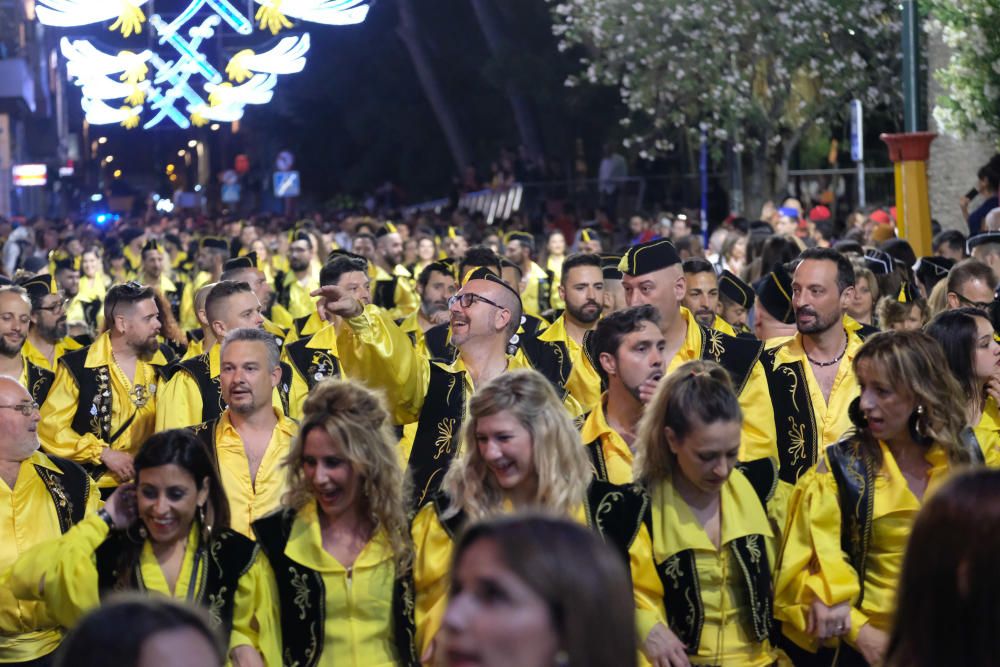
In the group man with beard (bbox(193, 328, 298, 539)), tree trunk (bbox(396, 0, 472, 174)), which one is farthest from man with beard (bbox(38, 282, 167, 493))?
tree trunk (bbox(396, 0, 472, 174))

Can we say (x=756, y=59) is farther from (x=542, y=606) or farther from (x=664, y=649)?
(x=542, y=606)

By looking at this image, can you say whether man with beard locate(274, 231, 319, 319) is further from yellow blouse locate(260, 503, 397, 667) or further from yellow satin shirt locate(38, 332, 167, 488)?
yellow blouse locate(260, 503, 397, 667)

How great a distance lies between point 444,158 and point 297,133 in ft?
21.0

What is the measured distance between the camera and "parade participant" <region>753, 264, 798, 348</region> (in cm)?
1047

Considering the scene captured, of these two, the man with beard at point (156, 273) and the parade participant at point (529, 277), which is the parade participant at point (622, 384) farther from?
the man with beard at point (156, 273)

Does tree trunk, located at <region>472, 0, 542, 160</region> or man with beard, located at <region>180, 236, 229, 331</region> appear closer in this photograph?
man with beard, located at <region>180, 236, 229, 331</region>

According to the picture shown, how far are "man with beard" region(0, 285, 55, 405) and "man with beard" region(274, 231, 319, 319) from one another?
6.83 m

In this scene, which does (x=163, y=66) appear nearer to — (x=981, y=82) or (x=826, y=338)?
(x=981, y=82)

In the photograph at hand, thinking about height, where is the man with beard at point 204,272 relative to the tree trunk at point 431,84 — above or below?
below

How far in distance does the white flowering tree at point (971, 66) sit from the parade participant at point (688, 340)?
781cm

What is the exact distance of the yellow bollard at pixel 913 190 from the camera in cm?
1603

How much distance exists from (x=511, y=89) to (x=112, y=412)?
3086 centimetres

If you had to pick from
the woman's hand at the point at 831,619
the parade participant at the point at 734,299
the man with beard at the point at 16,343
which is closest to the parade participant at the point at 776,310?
the parade participant at the point at 734,299

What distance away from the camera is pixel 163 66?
22.2 metres
